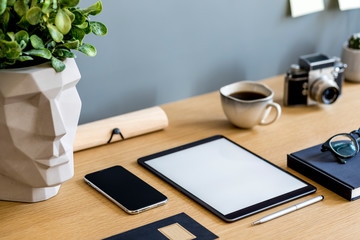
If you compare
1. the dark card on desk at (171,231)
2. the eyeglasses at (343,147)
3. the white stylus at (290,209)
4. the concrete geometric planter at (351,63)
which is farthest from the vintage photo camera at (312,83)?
the dark card on desk at (171,231)

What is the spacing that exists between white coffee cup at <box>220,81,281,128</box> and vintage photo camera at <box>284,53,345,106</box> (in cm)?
9

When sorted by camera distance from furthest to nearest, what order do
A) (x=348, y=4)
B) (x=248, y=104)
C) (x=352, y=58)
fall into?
1. (x=348, y=4)
2. (x=352, y=58)
3. (x=248, y=104)

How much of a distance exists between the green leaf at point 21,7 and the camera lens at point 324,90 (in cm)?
73

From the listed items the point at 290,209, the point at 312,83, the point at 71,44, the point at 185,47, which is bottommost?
the point at 290,209

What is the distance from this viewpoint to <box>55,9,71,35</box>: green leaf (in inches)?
35.3

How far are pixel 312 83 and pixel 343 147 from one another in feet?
0.98

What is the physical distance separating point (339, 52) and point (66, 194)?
99 centimetres

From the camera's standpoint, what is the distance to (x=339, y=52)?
1.75 metres

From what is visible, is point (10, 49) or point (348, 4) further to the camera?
point (348, 4)

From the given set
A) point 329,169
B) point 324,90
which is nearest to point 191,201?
point 329,169

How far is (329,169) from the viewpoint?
1094mm

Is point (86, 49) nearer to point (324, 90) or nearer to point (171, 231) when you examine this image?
point (171, 231)

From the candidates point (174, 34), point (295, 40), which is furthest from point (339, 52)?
point (174, 34)

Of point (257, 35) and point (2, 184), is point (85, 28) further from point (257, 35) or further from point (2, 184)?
point (257, 35)
